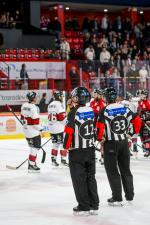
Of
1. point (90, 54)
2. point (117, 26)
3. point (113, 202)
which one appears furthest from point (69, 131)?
point (117, 26)

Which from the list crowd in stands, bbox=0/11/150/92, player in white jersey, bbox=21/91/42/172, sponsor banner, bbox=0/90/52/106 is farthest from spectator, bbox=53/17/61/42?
player in white jersey, bbox=21/91/42/172

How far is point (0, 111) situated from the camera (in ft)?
54.4

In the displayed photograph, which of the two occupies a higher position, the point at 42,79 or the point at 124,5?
the point at 124,5

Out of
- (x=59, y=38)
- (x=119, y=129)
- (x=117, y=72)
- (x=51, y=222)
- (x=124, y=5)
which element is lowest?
(x=51, y=222)

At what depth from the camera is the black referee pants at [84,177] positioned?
249 inches

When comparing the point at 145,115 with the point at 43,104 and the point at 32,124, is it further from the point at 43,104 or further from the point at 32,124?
the point at 43,104

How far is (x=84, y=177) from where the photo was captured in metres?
6.35

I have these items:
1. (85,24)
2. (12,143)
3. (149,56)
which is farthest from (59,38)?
(12,143)

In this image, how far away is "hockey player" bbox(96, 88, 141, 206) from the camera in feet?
22.3

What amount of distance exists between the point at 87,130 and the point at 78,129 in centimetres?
12

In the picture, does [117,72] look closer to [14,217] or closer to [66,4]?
[66,4]

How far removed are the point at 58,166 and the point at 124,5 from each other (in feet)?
60.1

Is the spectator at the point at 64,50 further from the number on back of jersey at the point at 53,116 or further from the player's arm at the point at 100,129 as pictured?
the player's arm at the point at 100,129

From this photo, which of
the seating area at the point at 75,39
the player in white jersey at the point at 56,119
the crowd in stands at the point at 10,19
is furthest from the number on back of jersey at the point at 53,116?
the seating area at the point at 75,39
